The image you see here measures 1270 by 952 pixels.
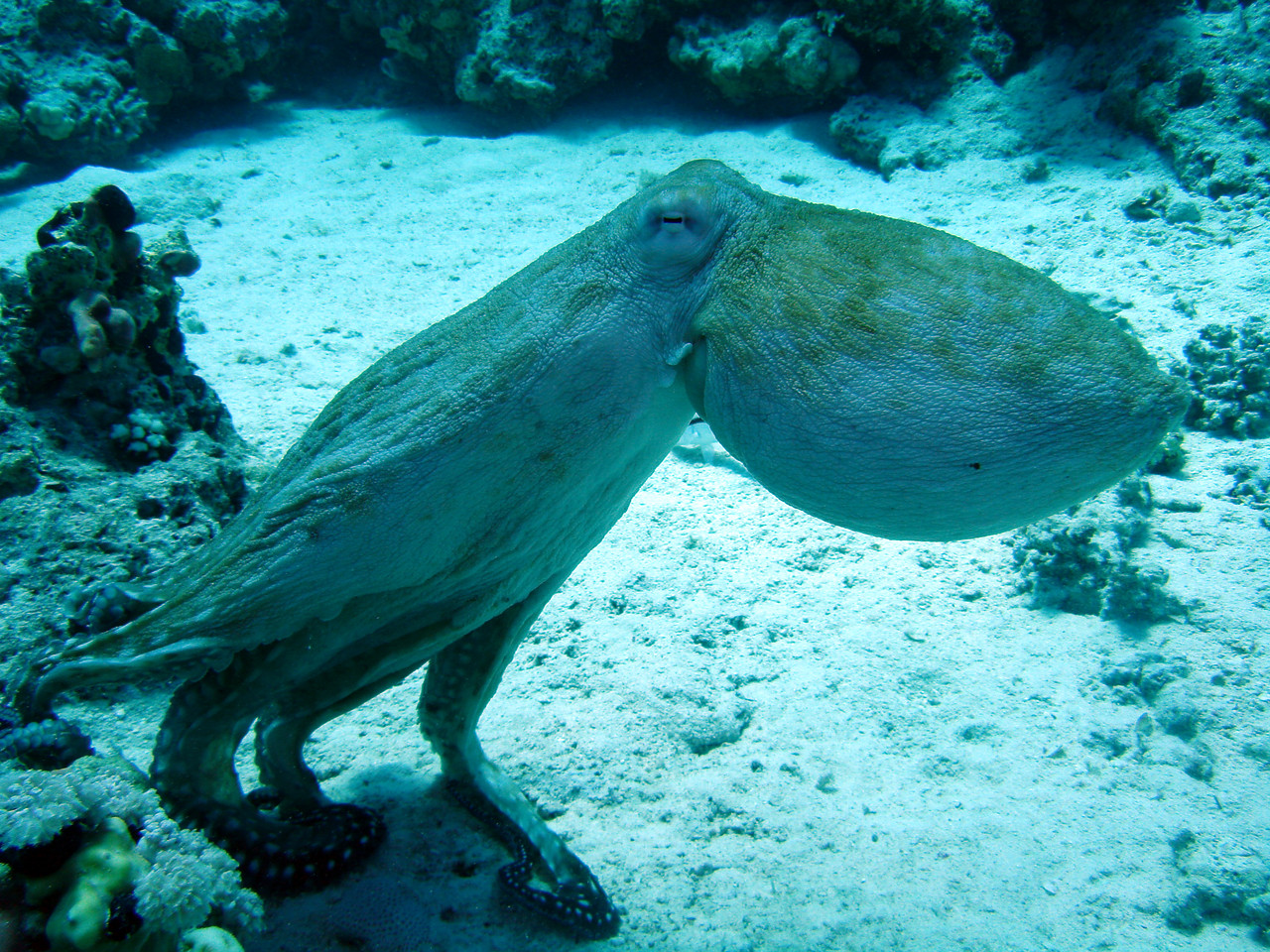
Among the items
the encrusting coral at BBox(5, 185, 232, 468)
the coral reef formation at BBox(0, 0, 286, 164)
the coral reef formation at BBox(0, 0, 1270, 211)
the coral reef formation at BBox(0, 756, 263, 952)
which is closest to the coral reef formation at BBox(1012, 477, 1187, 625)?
the coral reef formation at BBox(0, 756, 263, 952)

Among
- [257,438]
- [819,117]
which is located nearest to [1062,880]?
[257,438]

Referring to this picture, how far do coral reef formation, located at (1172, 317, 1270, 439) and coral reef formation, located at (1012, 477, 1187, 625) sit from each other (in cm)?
85

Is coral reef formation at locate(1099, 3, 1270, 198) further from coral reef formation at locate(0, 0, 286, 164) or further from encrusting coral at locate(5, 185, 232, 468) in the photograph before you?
coral reef formation at locate(0, 0, 286, 164)

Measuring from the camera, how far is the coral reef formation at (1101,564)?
3072 millimetres

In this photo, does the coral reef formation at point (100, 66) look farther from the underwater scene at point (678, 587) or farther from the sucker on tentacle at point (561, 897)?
the sucker on tentacle at point (561, 897)

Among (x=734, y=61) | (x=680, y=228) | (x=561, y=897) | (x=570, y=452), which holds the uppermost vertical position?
(x=734, y=61)

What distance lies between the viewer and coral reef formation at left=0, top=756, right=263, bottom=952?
1.46 meters

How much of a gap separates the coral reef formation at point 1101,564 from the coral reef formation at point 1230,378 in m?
0.85

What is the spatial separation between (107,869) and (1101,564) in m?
3.80

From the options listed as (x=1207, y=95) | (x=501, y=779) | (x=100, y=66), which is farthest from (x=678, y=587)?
Answer: (x=100, y=66)

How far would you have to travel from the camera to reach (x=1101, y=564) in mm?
3145

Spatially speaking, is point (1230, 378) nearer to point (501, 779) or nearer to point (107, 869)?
point (501, 779)

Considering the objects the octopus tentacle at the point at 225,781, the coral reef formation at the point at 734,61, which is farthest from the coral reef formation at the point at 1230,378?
the octopus tentacle at the point at 225,781

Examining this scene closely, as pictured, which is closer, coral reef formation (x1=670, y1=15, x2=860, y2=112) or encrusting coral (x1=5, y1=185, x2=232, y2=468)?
encrusting coral (x1=5, y1=185, x2=232, y2=468)
